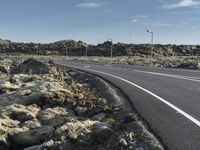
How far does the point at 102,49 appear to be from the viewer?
134000 millimetres

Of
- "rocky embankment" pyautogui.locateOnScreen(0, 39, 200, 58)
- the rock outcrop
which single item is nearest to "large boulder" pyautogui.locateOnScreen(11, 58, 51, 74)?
"rocky embankment" pyautogui.locateOnScreen(0, 39, 200, 58)

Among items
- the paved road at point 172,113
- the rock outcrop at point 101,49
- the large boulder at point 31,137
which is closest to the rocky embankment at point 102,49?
the rock outcrop at point 101,49

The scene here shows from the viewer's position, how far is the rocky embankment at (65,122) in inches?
385

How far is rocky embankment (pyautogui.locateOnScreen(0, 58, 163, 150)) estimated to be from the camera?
9773 millimetres

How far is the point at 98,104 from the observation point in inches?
607

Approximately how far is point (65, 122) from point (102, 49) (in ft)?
403

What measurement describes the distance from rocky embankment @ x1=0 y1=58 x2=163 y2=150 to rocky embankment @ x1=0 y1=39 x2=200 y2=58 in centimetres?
9241

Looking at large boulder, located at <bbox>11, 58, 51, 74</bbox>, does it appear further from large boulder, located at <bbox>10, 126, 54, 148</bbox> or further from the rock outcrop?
the rock outcrop

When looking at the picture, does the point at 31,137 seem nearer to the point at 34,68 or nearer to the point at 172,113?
the point at 172,113

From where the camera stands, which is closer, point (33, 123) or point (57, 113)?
point (33, 123)

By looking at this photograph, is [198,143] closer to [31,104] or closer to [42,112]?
[42,112]

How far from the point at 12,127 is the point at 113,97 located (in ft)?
17.4

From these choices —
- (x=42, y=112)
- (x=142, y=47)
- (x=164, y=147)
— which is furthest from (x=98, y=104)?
(x=142, y=47)

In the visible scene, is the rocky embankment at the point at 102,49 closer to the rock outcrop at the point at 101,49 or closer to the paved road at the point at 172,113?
the rock outcrop at the point at 101,49
